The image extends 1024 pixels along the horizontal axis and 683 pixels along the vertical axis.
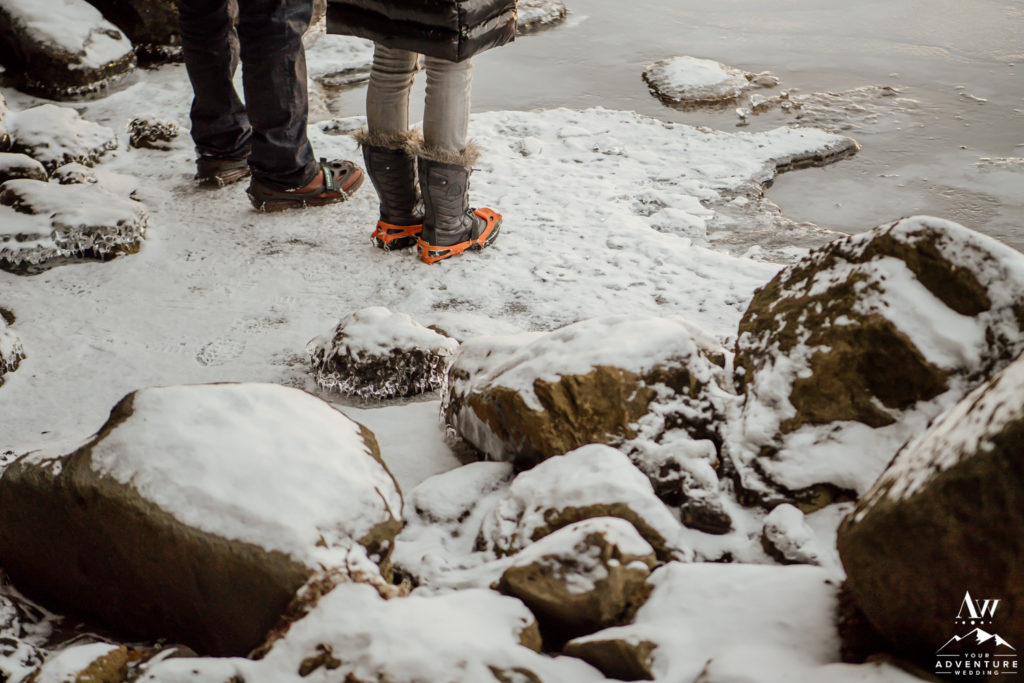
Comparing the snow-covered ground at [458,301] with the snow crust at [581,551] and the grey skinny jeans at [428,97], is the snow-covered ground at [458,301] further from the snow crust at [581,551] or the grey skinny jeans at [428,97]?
the grey skinny jeans at [428,97]

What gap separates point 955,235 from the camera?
1836 mm

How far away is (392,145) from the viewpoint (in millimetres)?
3066

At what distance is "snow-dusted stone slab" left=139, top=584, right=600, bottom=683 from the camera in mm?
1343

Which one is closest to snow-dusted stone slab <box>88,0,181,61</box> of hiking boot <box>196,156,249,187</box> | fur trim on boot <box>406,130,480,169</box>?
hiking boot <box>196,156,249,187</box>

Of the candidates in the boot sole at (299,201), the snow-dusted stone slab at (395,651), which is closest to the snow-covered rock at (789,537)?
the snow-dusted stone slab at (395,651)

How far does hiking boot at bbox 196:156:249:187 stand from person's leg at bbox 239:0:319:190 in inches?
12.4

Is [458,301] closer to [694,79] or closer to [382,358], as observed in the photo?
[382,358]

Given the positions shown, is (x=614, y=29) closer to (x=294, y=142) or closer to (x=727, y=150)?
(x=727, y=150)

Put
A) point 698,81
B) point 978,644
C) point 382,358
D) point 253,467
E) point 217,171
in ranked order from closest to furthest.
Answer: point 978,644, point 253,467, point 382,358, point 217,171, point 698,81

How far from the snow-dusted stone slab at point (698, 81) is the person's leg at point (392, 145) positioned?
7.50ft

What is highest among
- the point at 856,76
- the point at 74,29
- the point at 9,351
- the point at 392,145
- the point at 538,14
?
the point at 538,14

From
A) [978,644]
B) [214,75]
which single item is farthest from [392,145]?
[978,644]

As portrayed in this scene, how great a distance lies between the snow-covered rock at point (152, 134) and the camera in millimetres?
4234

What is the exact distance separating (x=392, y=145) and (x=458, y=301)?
0.67 meters
